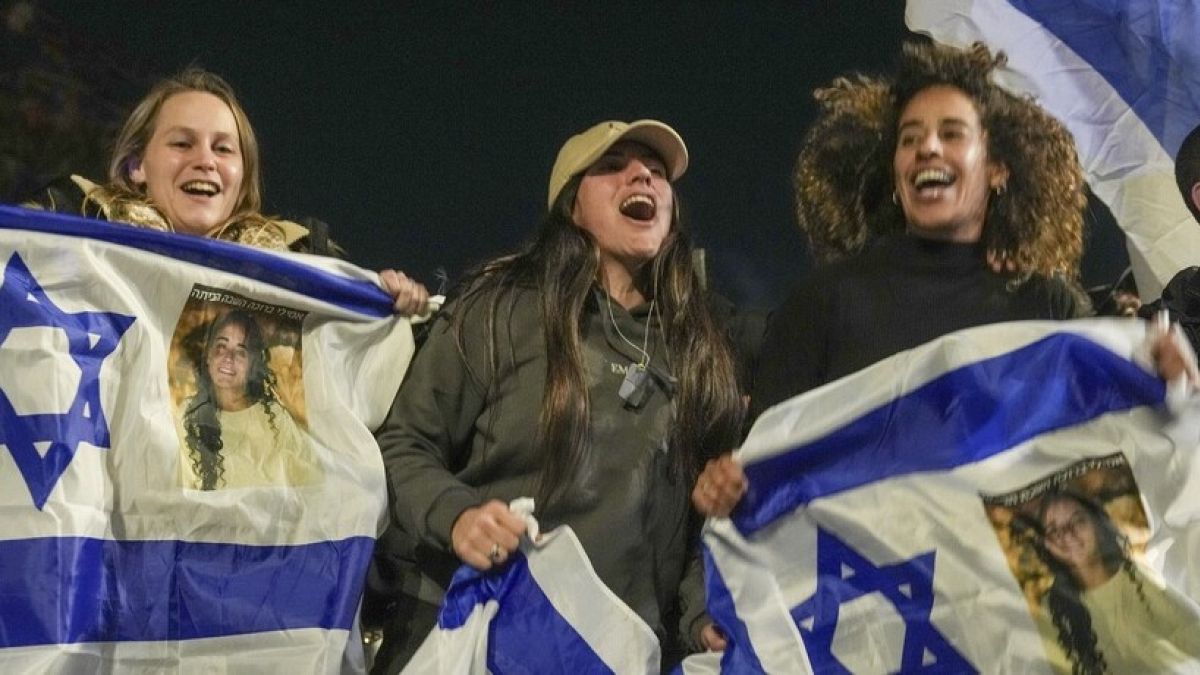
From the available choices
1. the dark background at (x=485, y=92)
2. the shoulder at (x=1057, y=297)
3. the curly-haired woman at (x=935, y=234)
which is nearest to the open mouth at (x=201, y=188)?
the curly-haired woman at (x=935, y=234)

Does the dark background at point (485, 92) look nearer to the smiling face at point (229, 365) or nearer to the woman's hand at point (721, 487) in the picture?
the smiling face at point (229, 365)

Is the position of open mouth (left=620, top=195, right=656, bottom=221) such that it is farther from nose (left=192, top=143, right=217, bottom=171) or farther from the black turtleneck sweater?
nose (left=192, top=143, right=217, bottom=171)

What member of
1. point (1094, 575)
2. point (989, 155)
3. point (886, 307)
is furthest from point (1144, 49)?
point (1094, 575)

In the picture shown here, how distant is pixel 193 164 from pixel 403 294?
36 centimetres

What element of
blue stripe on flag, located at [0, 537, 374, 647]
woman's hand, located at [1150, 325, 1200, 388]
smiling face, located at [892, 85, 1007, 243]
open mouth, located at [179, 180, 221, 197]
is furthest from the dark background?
woman's hand, located at [1150, 325, 1200, 388]

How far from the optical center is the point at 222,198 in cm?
177

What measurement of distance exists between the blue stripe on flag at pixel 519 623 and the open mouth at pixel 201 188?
0.65 meters

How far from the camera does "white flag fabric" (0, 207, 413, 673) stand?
1.39 m

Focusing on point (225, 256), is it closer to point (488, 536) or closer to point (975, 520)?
point (488, 536)

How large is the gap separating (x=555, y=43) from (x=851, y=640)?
333cm

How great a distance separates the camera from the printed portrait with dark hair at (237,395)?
150 cm

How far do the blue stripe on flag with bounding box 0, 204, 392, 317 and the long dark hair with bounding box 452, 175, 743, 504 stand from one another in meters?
0.13

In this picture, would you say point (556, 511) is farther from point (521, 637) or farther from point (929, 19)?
point (929, 19)

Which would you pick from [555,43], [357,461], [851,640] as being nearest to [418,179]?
[555,43]
